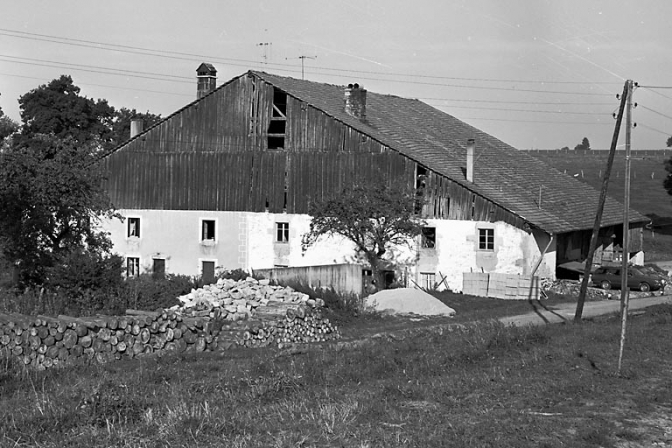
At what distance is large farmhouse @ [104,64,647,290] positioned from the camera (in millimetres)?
40312

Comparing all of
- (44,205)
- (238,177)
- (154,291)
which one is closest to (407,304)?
(154,291)

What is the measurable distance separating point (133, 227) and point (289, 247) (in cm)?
968

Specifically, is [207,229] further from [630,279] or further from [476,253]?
[630,279]

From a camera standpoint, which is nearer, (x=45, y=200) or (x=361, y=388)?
(x=361, y=388)

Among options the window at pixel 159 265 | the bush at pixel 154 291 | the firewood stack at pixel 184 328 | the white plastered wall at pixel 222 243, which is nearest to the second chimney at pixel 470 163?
the white plastered wall at pixel 222 243

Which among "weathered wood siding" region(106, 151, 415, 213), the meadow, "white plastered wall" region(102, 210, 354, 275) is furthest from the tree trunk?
the meadow

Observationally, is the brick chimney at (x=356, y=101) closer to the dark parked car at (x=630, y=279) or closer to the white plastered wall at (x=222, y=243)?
the white plastered wall at (x=222, y=243)

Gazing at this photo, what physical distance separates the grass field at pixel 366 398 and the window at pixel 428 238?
18.7 meters

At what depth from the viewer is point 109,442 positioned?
11094 millimetres

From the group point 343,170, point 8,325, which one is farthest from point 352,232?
point 8,325

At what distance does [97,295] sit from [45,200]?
6599 mm

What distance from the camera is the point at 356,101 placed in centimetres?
4731

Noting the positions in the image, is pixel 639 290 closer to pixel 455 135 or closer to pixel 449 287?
pixel 449 287

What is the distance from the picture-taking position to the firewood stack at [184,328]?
21469 mm
